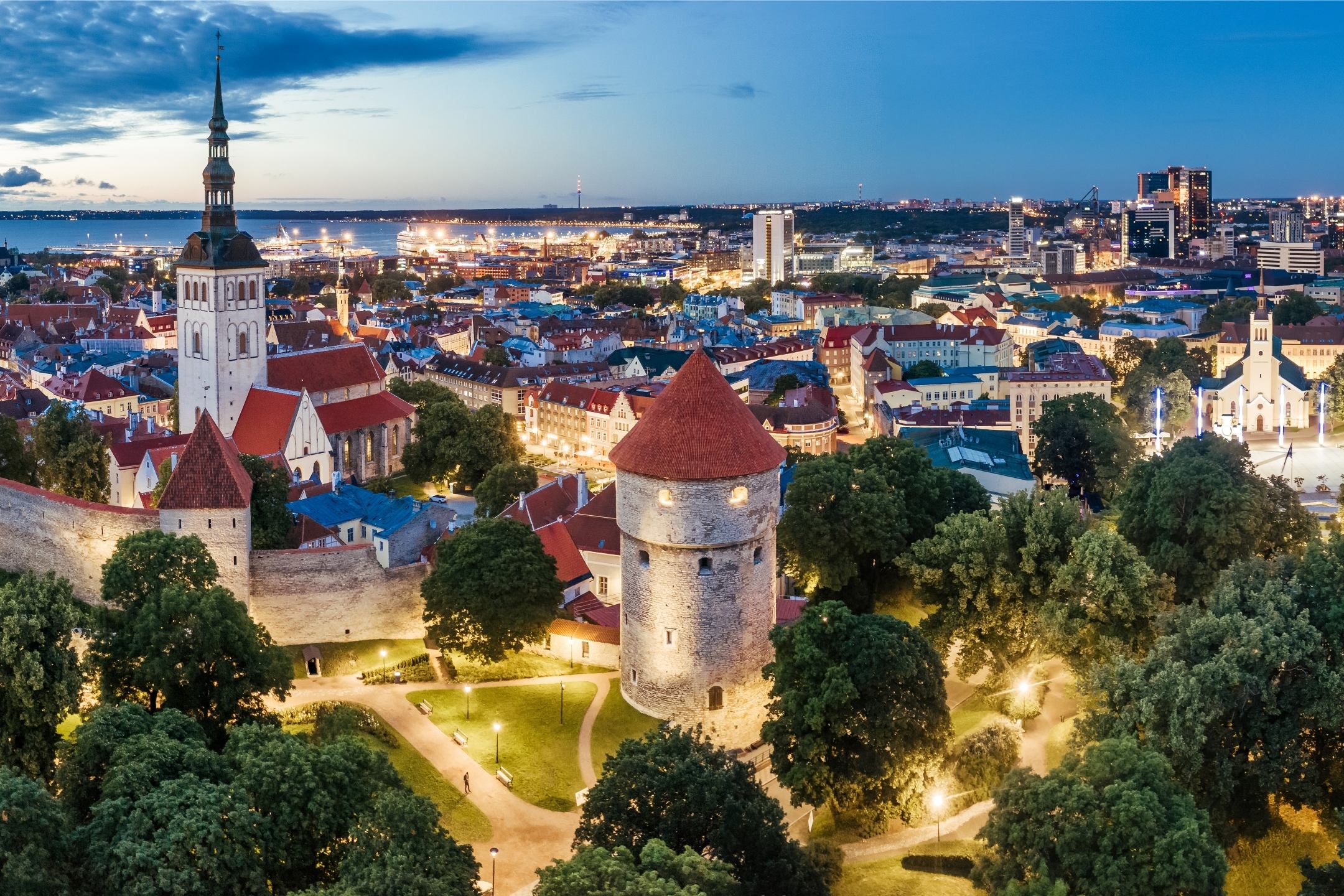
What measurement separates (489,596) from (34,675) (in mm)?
11310

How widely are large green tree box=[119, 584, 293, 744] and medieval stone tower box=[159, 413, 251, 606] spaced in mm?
4323

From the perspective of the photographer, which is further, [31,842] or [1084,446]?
[1084,446]

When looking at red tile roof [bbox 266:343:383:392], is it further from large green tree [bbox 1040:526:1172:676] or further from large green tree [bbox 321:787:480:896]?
large green tree [bbox 321:787:480:896]

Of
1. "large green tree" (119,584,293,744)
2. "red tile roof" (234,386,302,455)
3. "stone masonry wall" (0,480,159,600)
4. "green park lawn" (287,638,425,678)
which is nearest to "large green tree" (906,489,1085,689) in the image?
"green park lawn" (287,638,425,678)

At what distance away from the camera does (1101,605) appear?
30.5m

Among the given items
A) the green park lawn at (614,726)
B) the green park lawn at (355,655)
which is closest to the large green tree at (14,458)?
the green park lawn at (355,655)

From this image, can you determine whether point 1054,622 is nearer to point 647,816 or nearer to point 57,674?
point 647,816

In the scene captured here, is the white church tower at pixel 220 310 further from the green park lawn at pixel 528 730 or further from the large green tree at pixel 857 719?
the large green tree at pixel 857 719

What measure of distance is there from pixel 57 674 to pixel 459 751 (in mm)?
8828

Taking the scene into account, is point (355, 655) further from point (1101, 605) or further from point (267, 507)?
point (1101, 605)

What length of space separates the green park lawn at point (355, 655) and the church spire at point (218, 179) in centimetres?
2399

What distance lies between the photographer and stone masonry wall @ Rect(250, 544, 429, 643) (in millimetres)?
34469

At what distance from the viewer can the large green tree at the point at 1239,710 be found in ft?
83.1

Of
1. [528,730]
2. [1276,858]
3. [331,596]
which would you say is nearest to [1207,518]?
[1276,858]
